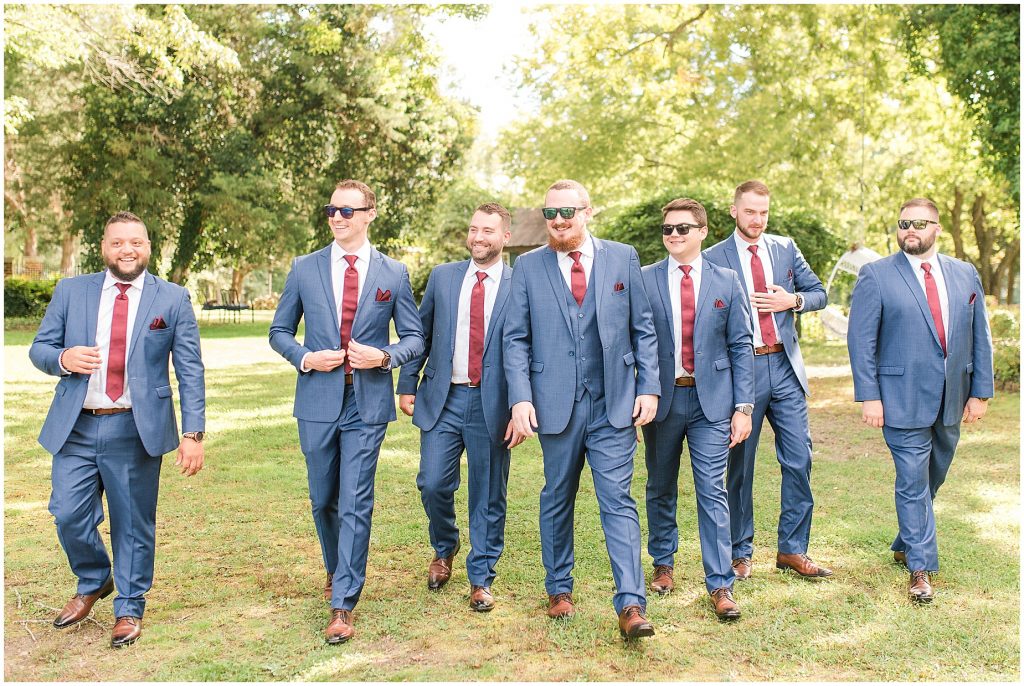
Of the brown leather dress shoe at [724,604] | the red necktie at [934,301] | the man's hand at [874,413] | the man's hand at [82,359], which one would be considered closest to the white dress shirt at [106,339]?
the man's hand at [82,359]

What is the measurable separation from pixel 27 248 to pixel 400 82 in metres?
29.1

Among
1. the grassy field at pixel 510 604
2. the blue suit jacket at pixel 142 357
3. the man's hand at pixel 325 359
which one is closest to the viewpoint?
the grassy field at pixel 510 604

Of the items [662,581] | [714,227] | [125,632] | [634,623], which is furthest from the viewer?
[714,227]

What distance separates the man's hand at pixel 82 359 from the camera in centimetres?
500

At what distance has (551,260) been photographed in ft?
18.2

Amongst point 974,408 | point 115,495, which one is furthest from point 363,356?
point 974,408

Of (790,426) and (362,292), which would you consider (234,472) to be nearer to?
(362,292)

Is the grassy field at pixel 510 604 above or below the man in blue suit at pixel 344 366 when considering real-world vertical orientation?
below

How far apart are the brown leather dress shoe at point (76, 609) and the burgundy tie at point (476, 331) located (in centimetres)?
250

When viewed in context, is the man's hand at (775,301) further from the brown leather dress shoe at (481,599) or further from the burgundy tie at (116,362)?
the burgundy tie at (116,362)

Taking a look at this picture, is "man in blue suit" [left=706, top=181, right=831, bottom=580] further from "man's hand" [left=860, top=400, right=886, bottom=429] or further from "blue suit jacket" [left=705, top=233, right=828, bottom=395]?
"man's hand" [left=860, top=400, right=886, bottom=429]

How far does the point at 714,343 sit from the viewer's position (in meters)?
5.77

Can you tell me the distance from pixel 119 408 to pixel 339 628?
1.70 m

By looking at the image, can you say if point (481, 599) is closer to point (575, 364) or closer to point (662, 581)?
point (662, 581)
